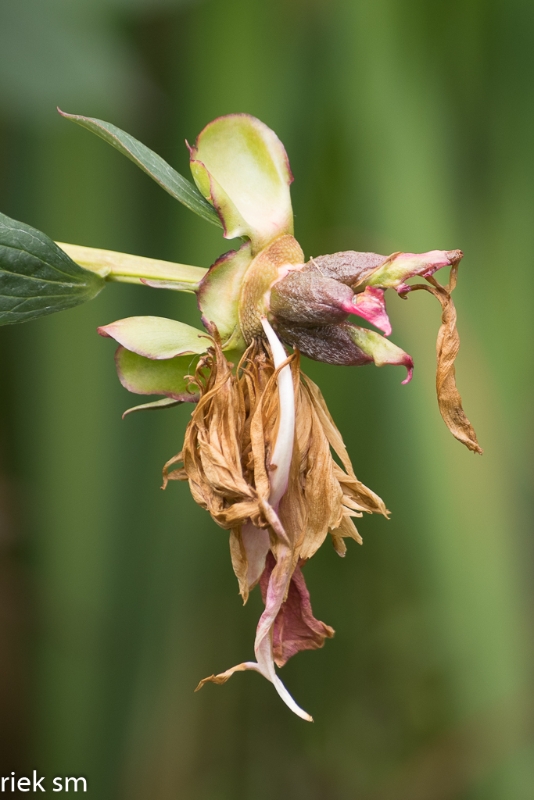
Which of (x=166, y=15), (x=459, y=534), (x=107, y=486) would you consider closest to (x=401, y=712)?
(x=459, y=534)

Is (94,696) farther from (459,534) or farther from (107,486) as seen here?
(459,534)

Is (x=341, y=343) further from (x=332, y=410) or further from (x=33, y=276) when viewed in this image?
(x=332, y=410)

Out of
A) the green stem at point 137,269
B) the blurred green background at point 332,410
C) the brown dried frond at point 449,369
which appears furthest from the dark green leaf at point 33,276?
the blurred green background at point 332,410

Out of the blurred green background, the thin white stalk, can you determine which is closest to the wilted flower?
the thin white stalk

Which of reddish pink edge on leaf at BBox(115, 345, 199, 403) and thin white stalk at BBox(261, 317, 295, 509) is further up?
reddish pink edge on leaf at BBox(115, 345, 199, 403)

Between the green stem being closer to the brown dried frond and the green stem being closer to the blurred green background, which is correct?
the brown dried frond

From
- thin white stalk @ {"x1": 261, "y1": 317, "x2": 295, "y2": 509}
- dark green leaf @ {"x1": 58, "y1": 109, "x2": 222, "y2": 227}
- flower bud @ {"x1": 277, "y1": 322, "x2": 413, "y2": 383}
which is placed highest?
dark green leaf @ {"x1": 58, "y1": 109, "x2": 222, "y2": 227}

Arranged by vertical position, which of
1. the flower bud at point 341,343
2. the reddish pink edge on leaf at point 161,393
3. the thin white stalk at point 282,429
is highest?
the flower bud at point 341,343

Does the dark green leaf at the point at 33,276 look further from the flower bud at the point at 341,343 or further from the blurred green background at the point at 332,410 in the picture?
the blurred green background at the point at 332,410

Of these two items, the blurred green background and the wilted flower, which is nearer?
the wilted flower
